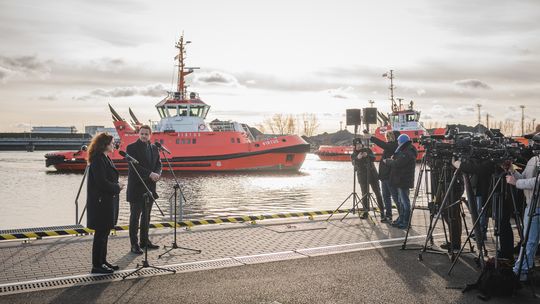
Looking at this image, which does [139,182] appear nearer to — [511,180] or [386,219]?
[511,180]

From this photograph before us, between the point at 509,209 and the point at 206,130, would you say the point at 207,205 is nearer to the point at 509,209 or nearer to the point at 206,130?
the point at 509,209

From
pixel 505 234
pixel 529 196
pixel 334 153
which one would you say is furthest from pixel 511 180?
pixel 334 153

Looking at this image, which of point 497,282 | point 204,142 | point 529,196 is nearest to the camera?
point 497,282

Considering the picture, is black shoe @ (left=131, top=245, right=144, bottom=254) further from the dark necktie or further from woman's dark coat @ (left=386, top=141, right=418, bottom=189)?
woman's dark coat @ (left=386, top=141, right=418, bottom=189)

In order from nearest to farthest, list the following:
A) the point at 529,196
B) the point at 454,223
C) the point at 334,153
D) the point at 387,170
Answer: the point at 529,196, the point at 454,223, the point at 387,170, the point at 334,153

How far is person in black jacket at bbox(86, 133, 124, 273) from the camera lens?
557 cm

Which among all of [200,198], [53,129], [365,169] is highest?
[53,129]

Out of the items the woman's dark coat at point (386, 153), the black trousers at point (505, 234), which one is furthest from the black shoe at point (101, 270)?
the woman's dark coat at point (386, 153)

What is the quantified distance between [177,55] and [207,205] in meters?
22.5

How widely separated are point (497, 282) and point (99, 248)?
14.9 ft

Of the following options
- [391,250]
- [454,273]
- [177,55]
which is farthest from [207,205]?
[177,55]

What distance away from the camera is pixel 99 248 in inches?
221

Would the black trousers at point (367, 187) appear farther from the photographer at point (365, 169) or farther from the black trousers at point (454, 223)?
the black trousers at point (454, 223)

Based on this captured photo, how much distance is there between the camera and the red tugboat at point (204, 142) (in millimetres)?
33531
